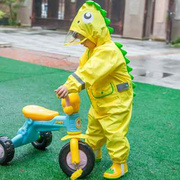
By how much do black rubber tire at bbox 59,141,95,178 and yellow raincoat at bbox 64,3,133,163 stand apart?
0.15 metres

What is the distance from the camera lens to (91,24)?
2383 millimetres

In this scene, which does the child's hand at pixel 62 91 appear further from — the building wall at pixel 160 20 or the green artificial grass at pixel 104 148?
the building wall at pixel 160 20

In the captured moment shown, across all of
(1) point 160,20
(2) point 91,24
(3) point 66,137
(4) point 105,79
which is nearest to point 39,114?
(3) point 66,137

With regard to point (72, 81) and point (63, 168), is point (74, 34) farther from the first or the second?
point (63, 168)

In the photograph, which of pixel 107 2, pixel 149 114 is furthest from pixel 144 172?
pixel 107 2

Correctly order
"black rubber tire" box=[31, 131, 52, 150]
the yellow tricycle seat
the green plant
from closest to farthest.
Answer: the yellow tricycle seat < "black rubber tire" box=[31, 131, 52, 150] < the green plant

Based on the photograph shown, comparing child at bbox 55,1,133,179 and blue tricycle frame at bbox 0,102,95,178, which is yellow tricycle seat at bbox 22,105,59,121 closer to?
blue tricycle frame at bbox 0,102,95,178

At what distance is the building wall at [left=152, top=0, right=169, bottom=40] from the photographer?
52.7 feet

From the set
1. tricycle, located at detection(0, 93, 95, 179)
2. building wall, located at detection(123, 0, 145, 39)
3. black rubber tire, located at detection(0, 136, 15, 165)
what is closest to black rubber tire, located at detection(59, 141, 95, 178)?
tricycle, located at detection(0, 93, 95, 179)

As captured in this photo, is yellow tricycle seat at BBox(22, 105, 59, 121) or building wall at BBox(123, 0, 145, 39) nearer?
yellow tricycle seat at BBox(22, 105, 59, 121)

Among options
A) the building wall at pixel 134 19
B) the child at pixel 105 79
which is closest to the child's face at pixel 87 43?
the child at pixel 105 79

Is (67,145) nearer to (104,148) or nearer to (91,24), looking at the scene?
(104,148)

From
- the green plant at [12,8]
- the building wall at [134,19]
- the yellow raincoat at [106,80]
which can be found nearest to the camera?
the yellow raincoat at [106,80]

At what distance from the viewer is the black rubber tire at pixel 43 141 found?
296 cm
